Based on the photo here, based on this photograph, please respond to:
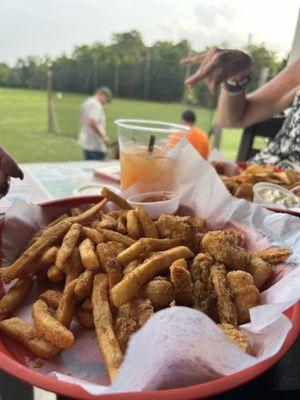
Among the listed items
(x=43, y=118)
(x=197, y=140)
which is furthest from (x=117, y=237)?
(x=43, y=118)

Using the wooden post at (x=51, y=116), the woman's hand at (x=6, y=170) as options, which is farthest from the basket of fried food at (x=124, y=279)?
the wooden post at (x=51, y=116)

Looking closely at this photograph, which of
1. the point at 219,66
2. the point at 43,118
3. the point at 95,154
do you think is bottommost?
the point at 43,118

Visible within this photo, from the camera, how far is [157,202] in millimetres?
1002

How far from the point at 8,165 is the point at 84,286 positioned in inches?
18.6

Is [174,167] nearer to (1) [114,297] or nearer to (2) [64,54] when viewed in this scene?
(1) [114,297]

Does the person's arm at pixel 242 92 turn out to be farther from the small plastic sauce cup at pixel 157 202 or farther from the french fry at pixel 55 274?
the french fry at pixel 55 274

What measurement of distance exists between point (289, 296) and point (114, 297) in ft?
0.93

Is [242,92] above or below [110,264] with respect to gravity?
above

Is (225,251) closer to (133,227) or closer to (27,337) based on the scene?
(133,227)

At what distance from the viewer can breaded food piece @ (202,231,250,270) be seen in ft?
2.38

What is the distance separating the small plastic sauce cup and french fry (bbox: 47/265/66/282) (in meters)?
0.31

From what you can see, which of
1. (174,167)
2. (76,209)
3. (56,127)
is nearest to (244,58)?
(174,167)

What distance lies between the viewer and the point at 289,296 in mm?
641

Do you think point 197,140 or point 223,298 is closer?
point 223,298
